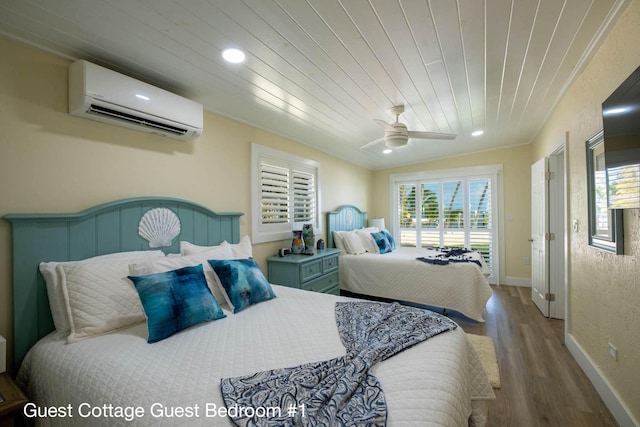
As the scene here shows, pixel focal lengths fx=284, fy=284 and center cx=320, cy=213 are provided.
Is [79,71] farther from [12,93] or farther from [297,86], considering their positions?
[297,86]

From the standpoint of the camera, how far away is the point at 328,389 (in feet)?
3.30

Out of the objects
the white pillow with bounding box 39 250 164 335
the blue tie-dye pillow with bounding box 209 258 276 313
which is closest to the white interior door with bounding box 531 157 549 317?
the blue tie-dye pillow with bounding box 209 258 276 313

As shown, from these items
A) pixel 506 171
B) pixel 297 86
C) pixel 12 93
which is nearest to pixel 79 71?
pixel 12 93

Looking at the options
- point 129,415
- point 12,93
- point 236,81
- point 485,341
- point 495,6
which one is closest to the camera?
point 129,415

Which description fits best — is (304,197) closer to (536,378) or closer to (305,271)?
(305,271)

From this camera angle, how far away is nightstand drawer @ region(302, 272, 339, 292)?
10.5 ft

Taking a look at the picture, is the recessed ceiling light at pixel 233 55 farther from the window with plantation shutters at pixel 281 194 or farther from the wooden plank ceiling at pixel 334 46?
the window with plantation shutters at pixel 281 194

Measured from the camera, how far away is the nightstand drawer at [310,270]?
3.07 m

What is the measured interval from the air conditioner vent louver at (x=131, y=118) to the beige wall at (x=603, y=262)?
2.92 m

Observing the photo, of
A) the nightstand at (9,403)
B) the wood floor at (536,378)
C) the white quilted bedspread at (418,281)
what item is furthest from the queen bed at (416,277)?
the nightstand at (9,403)

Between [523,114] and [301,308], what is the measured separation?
330cm

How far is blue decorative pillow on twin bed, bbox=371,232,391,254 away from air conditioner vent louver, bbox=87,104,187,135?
127 inches

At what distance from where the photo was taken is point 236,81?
219 cm

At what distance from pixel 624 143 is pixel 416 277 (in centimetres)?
252
